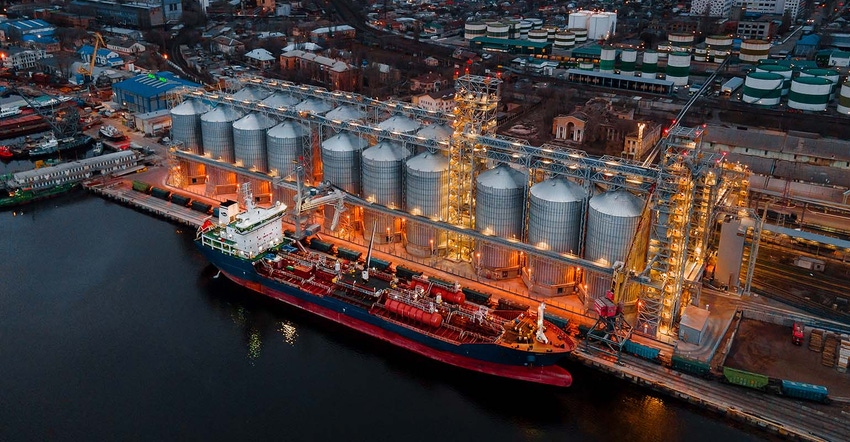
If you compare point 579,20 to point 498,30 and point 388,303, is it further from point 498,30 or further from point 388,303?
point 388,303

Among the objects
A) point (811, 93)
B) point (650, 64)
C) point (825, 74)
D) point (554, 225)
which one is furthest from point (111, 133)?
point (825, 74)

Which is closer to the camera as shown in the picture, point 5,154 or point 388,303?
point 388,303

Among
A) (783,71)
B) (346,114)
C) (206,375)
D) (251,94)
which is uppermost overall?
(251,94)

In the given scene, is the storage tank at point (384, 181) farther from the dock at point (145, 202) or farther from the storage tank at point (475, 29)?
the storage tank at point (475, 29)

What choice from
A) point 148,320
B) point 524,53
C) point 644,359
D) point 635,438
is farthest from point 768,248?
point 524,53

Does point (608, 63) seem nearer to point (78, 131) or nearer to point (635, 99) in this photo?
point (635, 99)

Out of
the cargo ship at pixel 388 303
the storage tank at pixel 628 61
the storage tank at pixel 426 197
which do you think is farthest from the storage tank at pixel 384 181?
the storage tank at pixel 628 61

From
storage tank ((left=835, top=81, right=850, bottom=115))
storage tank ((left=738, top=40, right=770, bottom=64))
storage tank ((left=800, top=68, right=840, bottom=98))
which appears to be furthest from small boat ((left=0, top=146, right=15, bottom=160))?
storage tank ((left=738, top=40, right=770, bottom=64))
